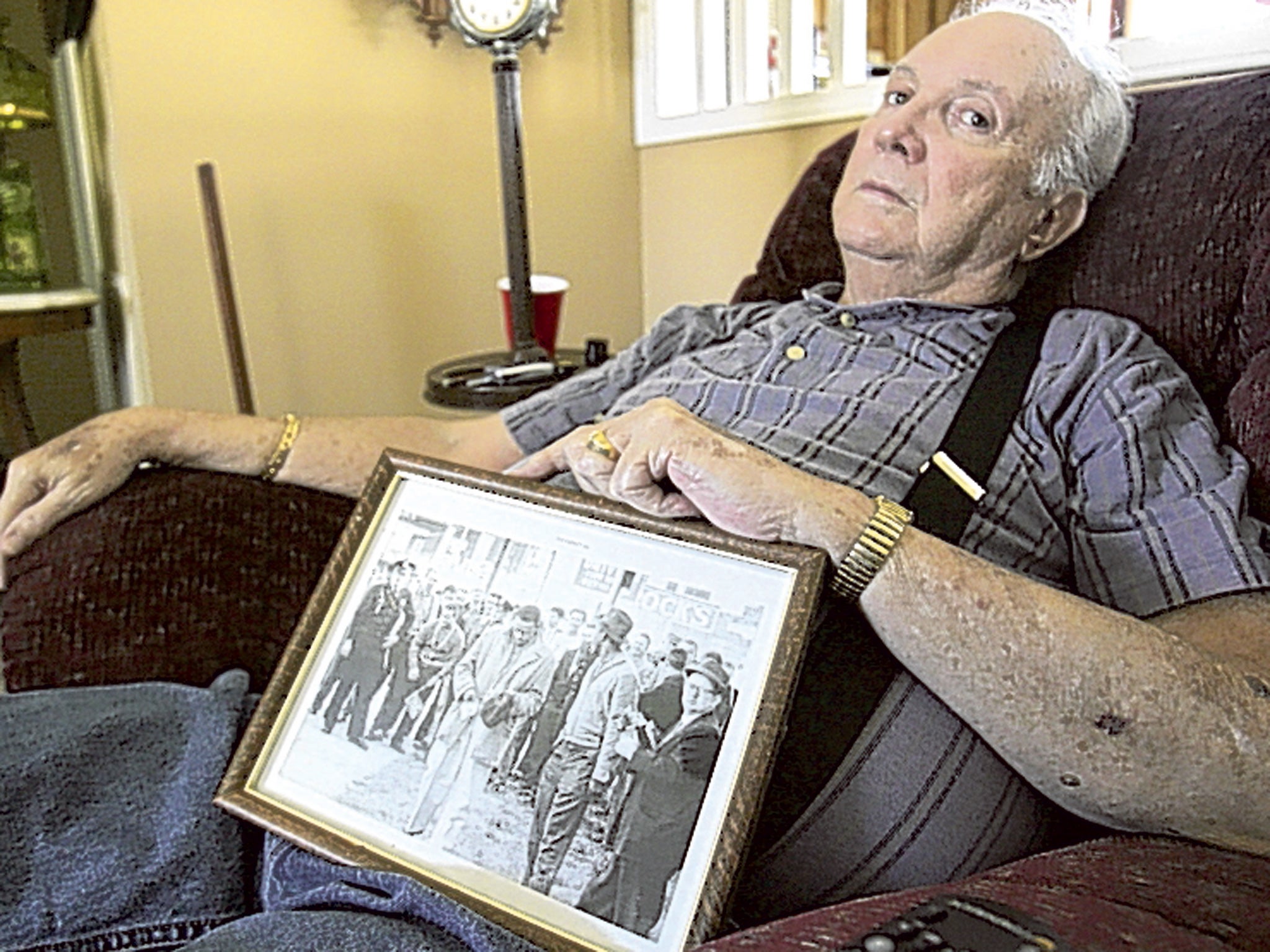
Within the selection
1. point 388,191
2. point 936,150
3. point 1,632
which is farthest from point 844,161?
point 388,191

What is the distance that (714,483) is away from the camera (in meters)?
0.68

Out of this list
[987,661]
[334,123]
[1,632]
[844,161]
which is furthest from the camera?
[334,123]

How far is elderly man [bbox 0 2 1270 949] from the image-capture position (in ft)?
2.06

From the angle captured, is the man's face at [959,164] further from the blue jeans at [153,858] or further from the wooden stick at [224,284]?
the wooden stick at [224,284]

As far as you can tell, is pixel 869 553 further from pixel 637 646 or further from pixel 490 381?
pixel 490 381

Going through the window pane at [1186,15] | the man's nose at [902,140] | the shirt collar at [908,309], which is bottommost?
the shirt collar at [908,309]

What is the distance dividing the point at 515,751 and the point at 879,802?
245 mm

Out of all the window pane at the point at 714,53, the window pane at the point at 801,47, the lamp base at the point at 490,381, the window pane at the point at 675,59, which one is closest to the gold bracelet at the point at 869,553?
the lamp base at the point at 490,381

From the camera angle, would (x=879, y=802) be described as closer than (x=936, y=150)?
Yes

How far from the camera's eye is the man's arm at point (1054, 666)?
614 mm

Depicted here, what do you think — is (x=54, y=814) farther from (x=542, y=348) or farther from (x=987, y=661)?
(x=542, y=348)

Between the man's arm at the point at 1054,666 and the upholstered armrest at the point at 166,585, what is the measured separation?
0.44 m

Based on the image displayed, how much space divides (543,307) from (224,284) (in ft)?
1.84

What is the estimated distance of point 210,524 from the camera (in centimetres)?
95
